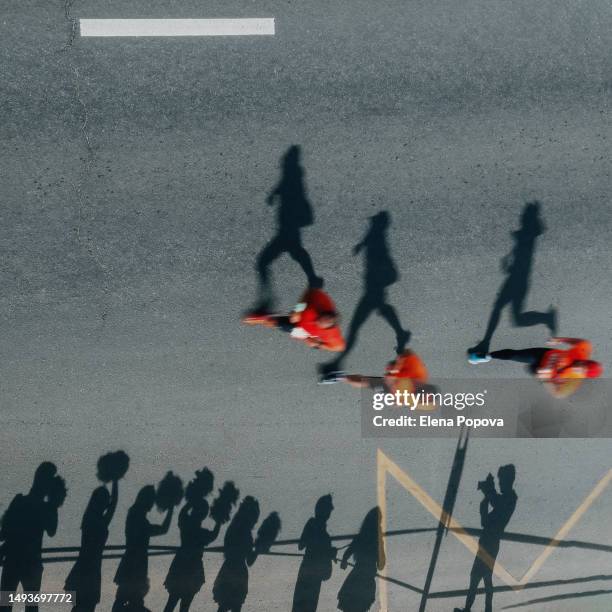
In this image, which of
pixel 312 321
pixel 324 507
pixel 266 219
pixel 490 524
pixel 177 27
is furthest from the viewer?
pixel 490 524

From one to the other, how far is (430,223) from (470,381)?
2204 mm

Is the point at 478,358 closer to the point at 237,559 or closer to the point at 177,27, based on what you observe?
the point at 237,559

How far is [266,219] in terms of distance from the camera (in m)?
7.27

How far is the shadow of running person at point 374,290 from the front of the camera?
7332mm

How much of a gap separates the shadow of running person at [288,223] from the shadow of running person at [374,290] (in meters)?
0.75

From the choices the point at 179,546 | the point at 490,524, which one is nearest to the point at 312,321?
the point at 179,546

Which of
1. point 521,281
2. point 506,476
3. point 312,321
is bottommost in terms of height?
point 506,476

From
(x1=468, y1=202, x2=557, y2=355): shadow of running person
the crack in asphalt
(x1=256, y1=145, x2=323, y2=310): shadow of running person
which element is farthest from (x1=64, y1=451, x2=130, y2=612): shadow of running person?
(x1=468, y1=202, x2=557, y2=355): shadow of running person

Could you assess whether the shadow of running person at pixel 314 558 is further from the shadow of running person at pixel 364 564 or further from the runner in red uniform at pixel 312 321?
the runner in red uniform at pixel 312 321

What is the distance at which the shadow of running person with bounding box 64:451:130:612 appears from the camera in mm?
7328

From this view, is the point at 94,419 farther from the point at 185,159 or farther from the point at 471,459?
the point at 471,459

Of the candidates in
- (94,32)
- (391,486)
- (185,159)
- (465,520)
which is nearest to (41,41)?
(94,32)

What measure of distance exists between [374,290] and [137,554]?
4.76 metres

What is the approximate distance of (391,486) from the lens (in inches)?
295
